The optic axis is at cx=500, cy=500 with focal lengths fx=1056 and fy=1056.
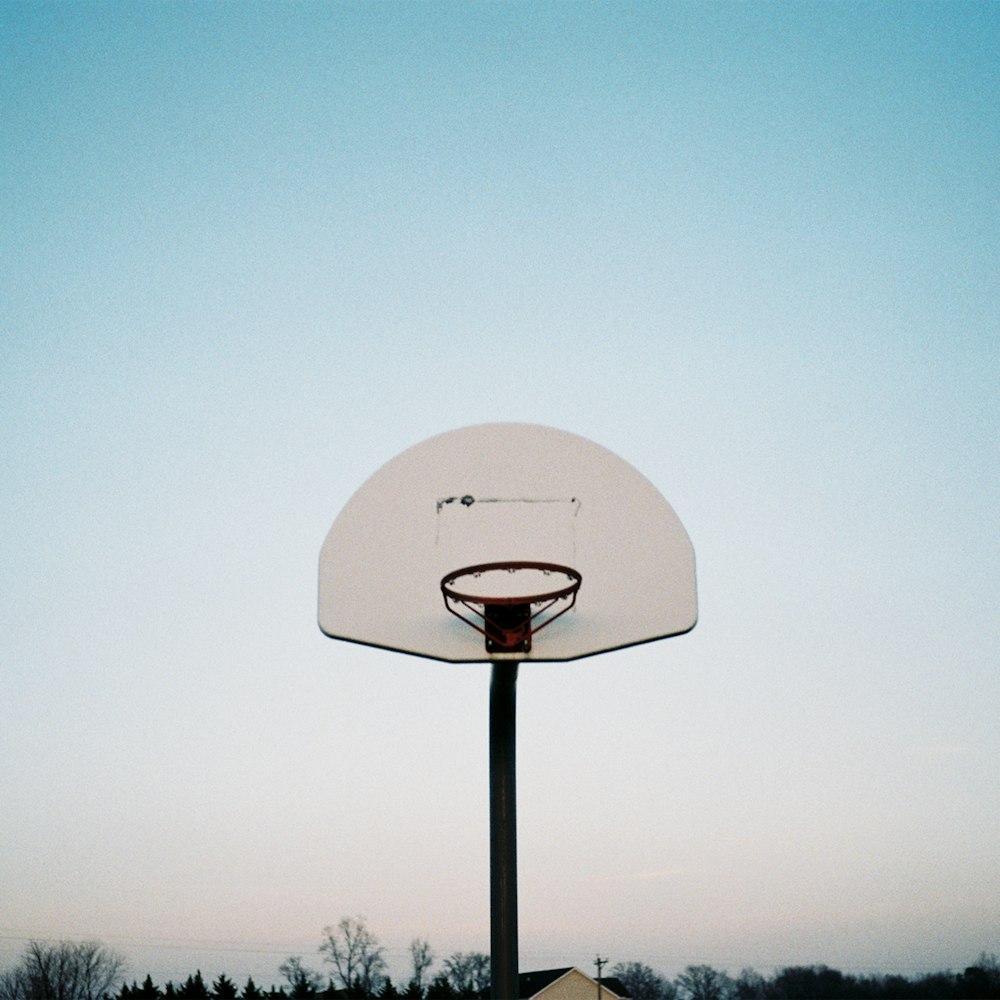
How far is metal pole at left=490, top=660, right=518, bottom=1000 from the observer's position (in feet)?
19.9

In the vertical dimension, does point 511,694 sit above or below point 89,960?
above

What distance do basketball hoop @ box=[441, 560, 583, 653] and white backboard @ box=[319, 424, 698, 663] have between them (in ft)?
0.25

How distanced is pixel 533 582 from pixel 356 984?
48.7 m

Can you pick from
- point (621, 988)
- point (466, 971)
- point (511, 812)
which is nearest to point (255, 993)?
Answer: point (621, 988)

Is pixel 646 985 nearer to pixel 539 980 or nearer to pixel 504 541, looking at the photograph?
pixel 539 980

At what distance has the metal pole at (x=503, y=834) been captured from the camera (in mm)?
6066

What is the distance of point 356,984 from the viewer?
49.3m

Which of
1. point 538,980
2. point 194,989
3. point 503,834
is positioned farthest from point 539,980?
point 503,834

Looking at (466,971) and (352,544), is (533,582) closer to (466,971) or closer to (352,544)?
(352,544)

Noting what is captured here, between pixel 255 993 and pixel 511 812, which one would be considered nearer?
pixel 511 812

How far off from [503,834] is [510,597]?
1388mm

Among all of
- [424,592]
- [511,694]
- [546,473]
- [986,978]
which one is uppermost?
[546,473]

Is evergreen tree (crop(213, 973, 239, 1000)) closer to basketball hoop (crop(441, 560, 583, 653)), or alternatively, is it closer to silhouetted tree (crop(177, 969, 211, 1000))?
silhouetted tree (crop(177, 969, 211, 1000))

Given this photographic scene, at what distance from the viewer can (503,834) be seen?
621cm
